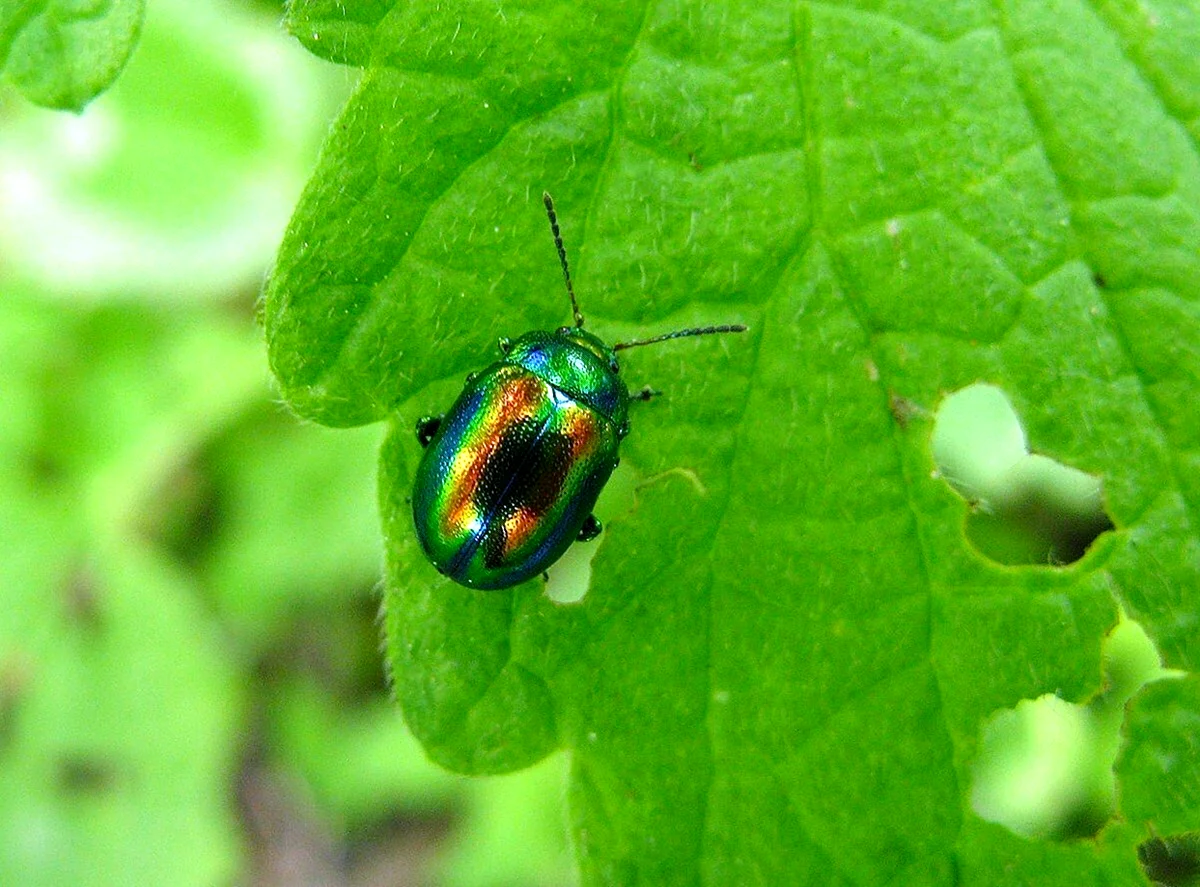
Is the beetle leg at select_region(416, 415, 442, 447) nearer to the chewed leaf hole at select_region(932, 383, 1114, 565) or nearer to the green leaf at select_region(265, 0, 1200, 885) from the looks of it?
the green leaf at select_region(265, 0, 1200, 885)

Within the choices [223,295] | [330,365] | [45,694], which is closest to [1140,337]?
[330,365]

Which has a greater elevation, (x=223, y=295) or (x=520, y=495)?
(x=520, y=495)

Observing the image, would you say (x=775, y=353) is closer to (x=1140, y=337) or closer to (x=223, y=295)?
(x=1140, y=337)

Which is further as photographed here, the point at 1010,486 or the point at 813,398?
the point at 1010,486

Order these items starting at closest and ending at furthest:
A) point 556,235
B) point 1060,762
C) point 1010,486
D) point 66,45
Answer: point 66,45
point 556,235
point 1060,762
point 1010,486

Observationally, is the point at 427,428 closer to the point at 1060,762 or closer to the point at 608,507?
the point at 608,507

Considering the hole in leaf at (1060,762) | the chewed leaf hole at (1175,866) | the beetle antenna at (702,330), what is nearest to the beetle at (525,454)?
the beetle antenna at (702,330)

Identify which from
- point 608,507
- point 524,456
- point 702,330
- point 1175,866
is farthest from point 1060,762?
point 702,330
